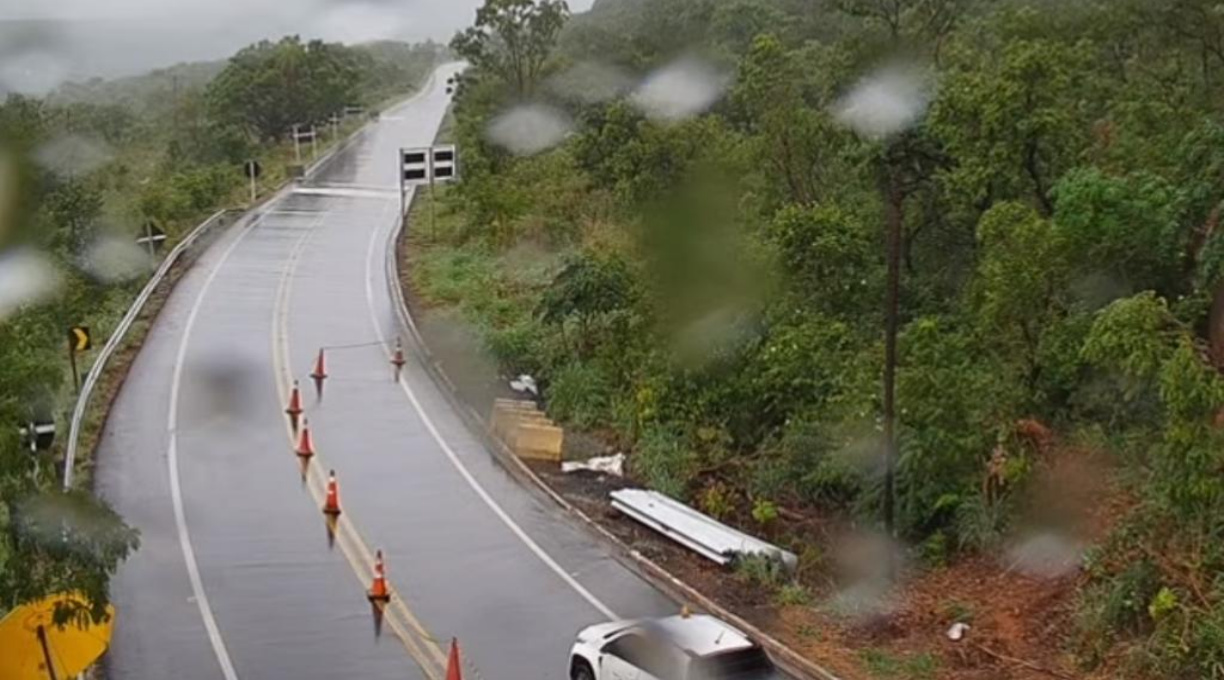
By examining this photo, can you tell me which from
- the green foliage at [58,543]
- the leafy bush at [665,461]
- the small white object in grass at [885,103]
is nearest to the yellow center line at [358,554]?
the leafy bush at [665,461]

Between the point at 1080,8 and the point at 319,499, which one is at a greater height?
the point at 1080,8

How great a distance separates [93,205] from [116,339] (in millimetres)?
9157

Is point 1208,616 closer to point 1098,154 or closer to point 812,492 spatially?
point 812,492

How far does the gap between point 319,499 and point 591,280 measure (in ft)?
21.0

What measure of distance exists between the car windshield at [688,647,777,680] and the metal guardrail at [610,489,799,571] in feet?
12.0

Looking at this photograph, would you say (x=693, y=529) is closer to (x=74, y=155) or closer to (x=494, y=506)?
(x=494, y=506)

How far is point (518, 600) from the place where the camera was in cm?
1662

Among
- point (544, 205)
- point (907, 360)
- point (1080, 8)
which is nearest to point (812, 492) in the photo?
point (907, 360)

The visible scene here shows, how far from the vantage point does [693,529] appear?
18.1 m

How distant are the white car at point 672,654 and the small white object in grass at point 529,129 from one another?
3193cm

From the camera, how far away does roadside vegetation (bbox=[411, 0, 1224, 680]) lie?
15281 millimetres

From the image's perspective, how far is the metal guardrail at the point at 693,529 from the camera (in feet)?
57.0

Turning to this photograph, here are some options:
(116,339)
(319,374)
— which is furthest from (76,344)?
(116,339)

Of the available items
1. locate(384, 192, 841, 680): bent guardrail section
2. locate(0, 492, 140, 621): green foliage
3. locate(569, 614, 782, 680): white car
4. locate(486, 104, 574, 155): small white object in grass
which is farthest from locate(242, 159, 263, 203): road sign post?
locate(0, 492, 140, 621): green foliage
